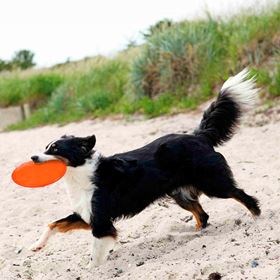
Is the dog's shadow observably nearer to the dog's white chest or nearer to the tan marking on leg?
the tan marking on leg

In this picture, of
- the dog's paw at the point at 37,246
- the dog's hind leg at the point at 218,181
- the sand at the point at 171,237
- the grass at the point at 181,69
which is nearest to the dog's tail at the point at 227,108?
the dog's hind leg at the point at 218,181

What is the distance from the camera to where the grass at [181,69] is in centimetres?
1245

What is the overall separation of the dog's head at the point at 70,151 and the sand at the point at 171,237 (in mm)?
905

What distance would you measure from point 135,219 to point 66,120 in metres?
10.6

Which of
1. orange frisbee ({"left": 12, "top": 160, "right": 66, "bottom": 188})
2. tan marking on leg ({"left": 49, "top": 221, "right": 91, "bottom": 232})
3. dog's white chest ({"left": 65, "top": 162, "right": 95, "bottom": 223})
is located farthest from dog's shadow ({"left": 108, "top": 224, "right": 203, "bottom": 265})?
orange frisbee ({"left": 12, "top": 160, "right": 66, "bottom": 188})

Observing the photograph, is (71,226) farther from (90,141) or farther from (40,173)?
(90,141)

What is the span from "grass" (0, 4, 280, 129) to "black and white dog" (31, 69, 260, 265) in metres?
5.18

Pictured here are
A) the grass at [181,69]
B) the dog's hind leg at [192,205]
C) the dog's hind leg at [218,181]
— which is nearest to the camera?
the dog's hind leg at [218,181]

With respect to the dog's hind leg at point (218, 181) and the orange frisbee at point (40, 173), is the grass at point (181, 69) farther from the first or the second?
the orange frisbee at point (40, 173)

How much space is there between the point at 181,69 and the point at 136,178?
28.3 feet

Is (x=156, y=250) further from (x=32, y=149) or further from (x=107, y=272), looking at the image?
(x=32, y=149)

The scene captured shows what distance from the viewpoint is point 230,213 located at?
241 inches

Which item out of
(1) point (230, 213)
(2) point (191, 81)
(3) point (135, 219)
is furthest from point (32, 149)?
(1) point (230, 213)

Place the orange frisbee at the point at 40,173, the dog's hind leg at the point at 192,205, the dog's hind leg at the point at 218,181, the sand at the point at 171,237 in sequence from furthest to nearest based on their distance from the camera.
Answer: the dog's hind leg at the point at 192,205 → the dog's hind leg at the point at 218,181 → the orange frisbee at the point at 40,173 → the sand at the point at 171,237
